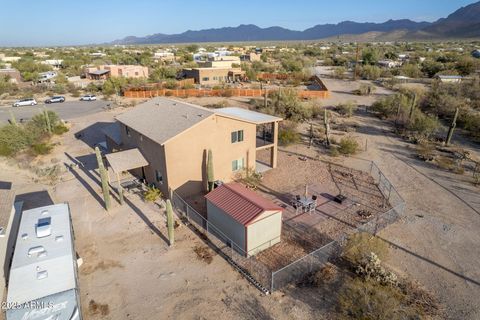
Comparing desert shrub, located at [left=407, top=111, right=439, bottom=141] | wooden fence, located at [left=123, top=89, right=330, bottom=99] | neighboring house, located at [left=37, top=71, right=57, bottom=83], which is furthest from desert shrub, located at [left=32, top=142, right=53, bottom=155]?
neighboring house, located at [left=37, top=71, right=57, bottom=83]

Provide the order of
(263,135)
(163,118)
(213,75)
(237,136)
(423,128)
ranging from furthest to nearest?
(213,75)
(423,128)
(263,135)
(163,118)
(237,136)

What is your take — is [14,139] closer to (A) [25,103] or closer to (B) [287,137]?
(B) [287,137]

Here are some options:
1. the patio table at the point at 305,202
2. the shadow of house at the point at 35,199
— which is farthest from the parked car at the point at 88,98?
the patio table at the point at 305,202

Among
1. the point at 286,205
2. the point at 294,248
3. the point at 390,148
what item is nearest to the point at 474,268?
the point at 294,248

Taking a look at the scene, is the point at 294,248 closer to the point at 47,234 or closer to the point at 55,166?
the point at 47,234

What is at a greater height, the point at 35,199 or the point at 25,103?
the point at 35,199

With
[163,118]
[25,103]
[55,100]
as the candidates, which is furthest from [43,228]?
[55,100]

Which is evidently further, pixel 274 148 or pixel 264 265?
pixel 274 148
